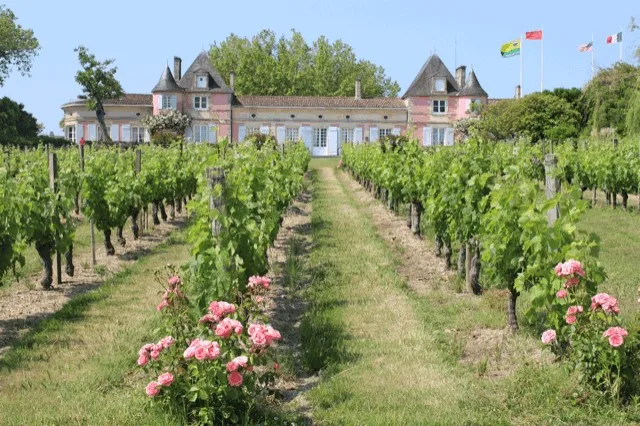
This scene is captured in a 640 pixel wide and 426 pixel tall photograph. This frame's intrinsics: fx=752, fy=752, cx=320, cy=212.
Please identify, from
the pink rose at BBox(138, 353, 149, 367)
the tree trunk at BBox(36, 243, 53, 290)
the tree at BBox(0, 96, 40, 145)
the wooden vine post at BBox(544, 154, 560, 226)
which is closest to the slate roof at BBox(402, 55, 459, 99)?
the tree at BBox(0, 96, 40, 145)

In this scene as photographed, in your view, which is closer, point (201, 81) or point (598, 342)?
point (598, 342)

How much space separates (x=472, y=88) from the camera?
162 feet

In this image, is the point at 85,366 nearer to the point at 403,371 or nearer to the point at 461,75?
the point at 403,371

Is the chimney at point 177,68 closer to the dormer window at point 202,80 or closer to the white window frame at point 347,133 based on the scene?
the dormer window at point 202,80

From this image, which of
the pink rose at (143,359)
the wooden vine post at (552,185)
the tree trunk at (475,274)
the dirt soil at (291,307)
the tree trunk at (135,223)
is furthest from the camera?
the tree trunk at (135,223)

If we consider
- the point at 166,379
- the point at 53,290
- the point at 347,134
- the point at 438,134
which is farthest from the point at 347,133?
the point at 166,379

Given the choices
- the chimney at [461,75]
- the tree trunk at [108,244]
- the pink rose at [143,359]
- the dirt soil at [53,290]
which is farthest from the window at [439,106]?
the pink rose at [143,359]

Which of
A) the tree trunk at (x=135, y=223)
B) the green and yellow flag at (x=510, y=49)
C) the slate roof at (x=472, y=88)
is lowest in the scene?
the tree trunk at (x=135, y=223)

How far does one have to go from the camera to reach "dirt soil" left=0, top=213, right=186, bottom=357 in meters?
6.80

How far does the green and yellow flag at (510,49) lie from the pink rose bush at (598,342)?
1830 inches

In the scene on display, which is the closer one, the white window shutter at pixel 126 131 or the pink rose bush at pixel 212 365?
the pink rose bush at pixel 212 365

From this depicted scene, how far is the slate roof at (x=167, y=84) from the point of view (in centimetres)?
4756

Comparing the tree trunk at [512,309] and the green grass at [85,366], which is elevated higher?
the tree trunk at [512,309]

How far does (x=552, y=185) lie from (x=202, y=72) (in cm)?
4502
